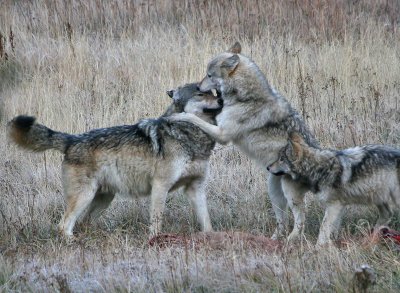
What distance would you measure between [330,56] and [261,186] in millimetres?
3968

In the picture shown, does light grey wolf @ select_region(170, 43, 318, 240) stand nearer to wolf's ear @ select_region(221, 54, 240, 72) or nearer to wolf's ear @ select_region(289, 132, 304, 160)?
wolf's ear @ select_region(221, 54, 240, 72)

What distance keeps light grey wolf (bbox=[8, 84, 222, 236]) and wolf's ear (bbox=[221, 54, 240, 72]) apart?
0.37 meters

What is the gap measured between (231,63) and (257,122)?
684 millimetres

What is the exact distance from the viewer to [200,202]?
7.67 meters

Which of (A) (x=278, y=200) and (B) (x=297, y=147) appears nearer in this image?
(B) (x=297, y=147)

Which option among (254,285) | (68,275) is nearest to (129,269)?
(68,275)

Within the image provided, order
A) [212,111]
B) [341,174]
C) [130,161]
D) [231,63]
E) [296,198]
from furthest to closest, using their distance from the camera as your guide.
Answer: [212,111] < [231,63] < [130,161] < [296,198] < [341,174]

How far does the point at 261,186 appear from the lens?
28.4 feet

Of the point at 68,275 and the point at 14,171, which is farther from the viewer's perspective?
the point at 14,171

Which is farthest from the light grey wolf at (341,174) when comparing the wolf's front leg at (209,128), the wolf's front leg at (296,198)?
the wolf's front leg at (209,128)

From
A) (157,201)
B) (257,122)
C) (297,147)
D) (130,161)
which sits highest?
(257,122)

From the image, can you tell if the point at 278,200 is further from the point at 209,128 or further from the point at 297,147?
the point at 209,128

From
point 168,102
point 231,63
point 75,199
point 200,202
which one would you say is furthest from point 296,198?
point 168,102

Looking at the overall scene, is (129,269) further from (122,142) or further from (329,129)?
(329,129)
